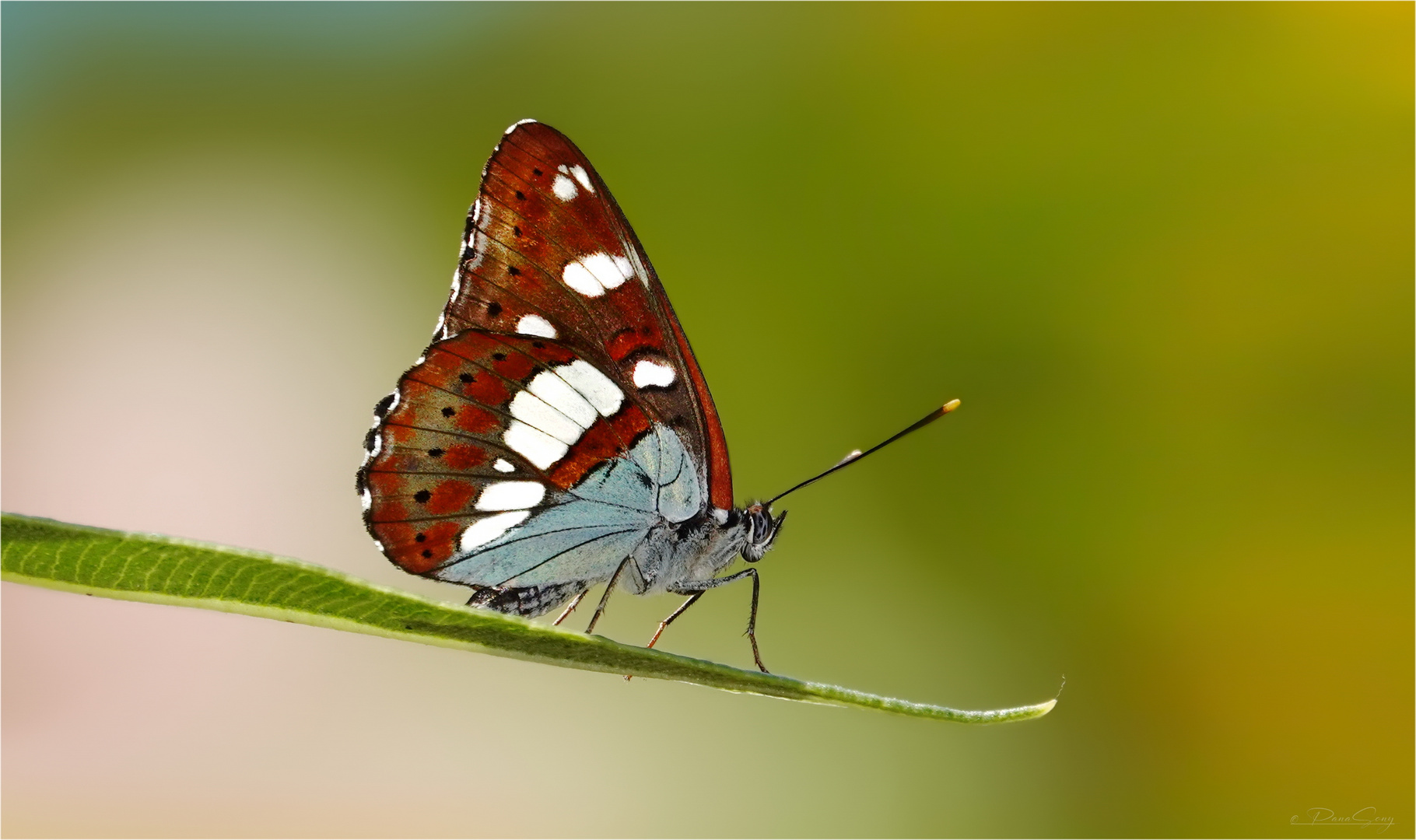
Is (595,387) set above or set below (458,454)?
above

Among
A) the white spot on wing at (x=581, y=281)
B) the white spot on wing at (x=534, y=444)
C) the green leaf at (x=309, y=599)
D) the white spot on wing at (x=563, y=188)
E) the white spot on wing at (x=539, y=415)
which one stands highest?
the white spot on wing at (x=563, y=188)

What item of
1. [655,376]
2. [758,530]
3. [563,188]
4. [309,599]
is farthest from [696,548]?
[309,599]

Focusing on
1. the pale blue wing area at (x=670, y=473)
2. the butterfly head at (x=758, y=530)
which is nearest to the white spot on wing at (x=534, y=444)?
the pale blue wing area at (x=670, y=473)

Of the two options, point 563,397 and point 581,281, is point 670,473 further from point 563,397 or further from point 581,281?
point 581,281

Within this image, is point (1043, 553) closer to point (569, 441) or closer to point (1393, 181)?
point (1393, 181)

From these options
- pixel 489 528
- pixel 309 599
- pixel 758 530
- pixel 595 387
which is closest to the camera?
pixel 309 599

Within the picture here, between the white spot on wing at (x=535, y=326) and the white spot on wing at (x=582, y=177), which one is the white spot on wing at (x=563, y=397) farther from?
the white spot on wing at (x=582, y=177)
